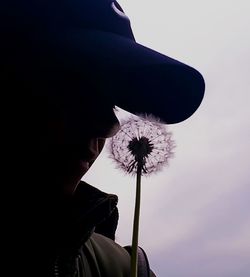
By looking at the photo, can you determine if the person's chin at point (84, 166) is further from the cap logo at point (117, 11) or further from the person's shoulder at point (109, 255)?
the person's shoulder at point (109, 255)

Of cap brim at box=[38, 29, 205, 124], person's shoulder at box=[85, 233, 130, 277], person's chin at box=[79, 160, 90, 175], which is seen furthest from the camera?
person's shoulder at box=[85, 233, 130, 277]

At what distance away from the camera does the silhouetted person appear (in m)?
1.42

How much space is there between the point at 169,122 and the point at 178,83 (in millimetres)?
152

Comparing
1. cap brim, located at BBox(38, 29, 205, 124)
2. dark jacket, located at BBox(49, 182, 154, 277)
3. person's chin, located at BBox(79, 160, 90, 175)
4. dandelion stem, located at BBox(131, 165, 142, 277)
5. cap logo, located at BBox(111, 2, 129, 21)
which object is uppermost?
cap logo, located at BBox(111, 2, 129, 21)

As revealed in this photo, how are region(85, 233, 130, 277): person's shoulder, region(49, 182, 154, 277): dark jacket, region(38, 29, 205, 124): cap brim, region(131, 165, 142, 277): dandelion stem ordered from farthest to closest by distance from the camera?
region(85, 233, 130, 277): person's shoulder → region(49, 182, 154, 277): dark jacket → region(38, 29, 205, 124): cap brim → region(131, 165, 142, 277): dandelion stem

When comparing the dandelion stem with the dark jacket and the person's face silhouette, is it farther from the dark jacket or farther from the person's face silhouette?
the dark jacket

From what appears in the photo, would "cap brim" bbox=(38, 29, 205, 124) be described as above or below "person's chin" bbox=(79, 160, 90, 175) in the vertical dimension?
above

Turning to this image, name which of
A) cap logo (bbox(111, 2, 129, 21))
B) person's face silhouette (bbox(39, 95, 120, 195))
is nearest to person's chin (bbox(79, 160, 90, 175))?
person's face silhouette (bbox(39, 95, 120, 195))

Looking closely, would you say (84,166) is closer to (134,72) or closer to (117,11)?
(134,72)

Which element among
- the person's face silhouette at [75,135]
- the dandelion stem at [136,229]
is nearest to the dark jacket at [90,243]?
the person's face silhouette at [75,135]

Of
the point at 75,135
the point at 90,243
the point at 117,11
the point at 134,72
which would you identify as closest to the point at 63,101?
the point at 75,135

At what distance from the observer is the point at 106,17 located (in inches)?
62.0

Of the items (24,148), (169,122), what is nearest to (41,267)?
(24,148)

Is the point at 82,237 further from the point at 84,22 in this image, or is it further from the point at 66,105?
the point at 84,22
